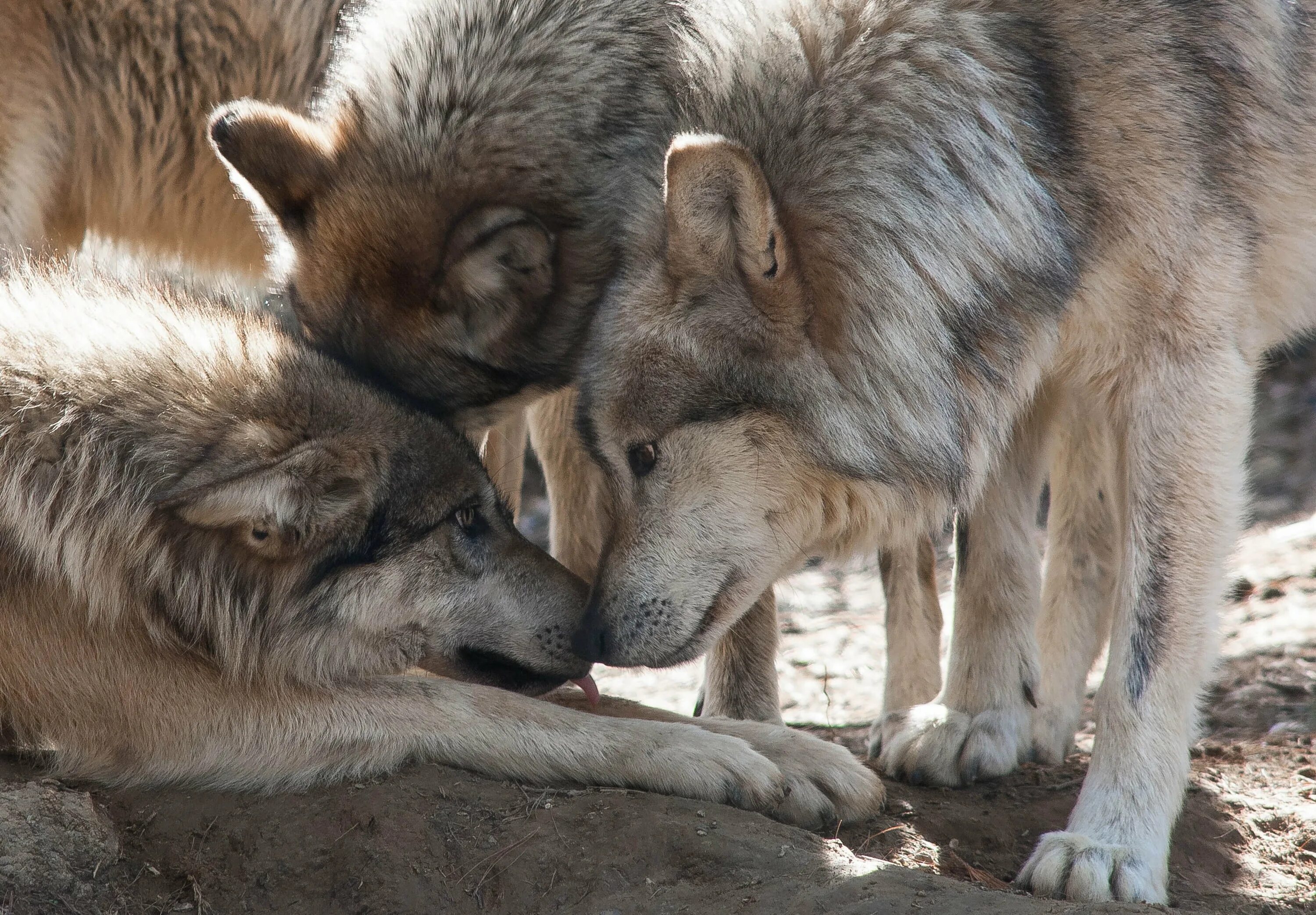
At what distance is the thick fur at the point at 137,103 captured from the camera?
447cm

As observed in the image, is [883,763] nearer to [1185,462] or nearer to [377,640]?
[1185,462]

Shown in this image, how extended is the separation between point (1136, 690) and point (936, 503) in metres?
0.67

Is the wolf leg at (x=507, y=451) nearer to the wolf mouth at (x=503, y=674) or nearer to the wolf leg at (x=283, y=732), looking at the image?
the wolf mouth at (x=503, y=674)

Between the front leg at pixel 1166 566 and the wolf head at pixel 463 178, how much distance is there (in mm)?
1473

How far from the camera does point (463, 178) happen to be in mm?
3502

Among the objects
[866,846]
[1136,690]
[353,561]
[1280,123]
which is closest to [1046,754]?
[1136,690]

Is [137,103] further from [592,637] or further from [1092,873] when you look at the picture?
[1092,873]

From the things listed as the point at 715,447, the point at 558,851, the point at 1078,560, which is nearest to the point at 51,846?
the point at 558,851

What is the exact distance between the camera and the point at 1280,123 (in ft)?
11.4

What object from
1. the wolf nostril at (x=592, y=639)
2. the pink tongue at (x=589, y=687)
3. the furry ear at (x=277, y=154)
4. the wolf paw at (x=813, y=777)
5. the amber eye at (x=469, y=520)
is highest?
the furry ear at (x=277, y=154)

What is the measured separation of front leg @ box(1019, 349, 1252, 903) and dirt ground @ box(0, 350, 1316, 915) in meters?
0.31

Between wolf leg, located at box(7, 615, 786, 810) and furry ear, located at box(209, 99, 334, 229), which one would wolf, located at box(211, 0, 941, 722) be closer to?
furry ear, located at box(209, 99, 334, 229)

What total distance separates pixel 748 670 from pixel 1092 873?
1.36 metres

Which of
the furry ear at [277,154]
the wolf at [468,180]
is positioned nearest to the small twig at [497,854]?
the wolf at [468,180]
